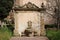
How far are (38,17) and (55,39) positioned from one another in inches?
334

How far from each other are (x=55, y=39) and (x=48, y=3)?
75.7 ft

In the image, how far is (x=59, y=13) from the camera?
30.7 m

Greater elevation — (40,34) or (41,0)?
(41,0)

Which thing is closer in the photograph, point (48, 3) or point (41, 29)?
point (41, 29)

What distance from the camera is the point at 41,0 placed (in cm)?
3966

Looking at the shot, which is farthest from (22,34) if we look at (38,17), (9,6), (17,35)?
(9,6)

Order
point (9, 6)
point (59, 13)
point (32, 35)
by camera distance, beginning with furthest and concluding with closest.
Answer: point (9, 6) → point (59, 13) → point (32, 35)

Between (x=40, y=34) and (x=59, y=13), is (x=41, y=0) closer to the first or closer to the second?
(x=59, y=13)

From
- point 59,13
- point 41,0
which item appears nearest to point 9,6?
point 59,13

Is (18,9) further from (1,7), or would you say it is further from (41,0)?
(41,0)

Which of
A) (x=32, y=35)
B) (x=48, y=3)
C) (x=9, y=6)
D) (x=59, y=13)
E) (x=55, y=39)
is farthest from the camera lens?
(x=48, y=3)

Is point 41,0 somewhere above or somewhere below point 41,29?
above

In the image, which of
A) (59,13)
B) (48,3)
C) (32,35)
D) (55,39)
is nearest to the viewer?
(55,39)

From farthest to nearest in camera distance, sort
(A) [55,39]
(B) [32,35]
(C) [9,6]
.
A: 1. (C) [9,6]
2. (B) [32,35]
3. (A) [55,39]
